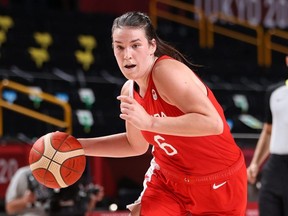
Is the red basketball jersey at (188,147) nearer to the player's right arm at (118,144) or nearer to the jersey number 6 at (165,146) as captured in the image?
the jersey number 6 at (165,146)

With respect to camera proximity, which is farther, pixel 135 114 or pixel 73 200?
pixel 73 200

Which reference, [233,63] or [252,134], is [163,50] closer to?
[252,134]

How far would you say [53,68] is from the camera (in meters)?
10.9

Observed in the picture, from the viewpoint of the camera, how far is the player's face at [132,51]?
387 centimetres

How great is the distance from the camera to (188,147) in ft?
13.2

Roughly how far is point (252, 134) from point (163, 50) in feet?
19.0

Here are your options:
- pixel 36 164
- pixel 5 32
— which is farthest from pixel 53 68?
pixel 36 164

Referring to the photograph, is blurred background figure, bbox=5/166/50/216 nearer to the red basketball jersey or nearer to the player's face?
the red basketball jersey

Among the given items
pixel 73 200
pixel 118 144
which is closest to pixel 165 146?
pixel 118 144

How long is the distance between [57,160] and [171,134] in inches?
32.1

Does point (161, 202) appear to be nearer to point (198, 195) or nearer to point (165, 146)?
point (198, 195)

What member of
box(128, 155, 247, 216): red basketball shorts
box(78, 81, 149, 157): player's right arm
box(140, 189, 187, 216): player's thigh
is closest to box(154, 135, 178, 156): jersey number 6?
box(128, 155, 247, 216): red basketball shorts

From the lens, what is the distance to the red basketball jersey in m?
3.95

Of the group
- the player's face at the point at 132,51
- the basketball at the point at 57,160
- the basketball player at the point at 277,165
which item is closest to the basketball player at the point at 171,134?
the player's face at the point at 132,51
